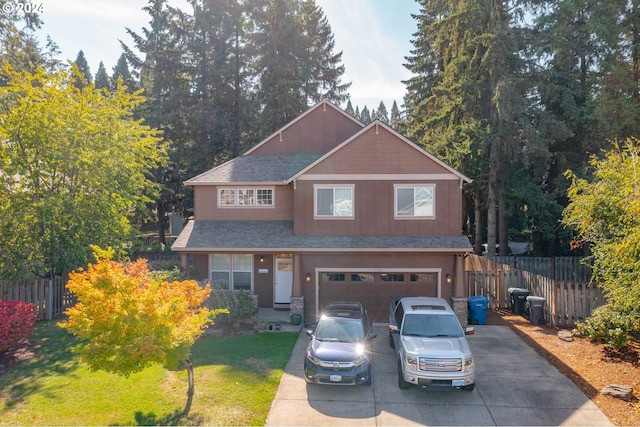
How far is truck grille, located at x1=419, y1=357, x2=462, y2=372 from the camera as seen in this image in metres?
9.34

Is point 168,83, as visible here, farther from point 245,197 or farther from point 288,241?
point 288,241

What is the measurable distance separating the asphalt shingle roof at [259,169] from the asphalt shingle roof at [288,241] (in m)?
2.43

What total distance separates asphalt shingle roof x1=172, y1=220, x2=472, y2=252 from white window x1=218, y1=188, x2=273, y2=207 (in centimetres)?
136

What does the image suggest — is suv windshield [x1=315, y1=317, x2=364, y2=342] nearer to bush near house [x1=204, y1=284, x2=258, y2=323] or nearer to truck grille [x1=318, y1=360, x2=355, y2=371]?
truck grille [x1=318, y1=360, x2=355, y2=371]

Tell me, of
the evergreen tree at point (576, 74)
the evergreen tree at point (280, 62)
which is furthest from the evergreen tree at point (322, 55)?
the evergreen tree at point (576, 74)

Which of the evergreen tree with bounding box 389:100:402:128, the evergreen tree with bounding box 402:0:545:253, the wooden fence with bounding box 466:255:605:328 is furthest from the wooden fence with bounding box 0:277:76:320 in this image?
the evergreen tree with bounding box 389:100:402:128

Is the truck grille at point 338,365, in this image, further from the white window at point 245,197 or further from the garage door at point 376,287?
the white window at point 245,197

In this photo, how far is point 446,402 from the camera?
9281 millimetres

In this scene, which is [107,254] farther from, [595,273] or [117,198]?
[595,273]

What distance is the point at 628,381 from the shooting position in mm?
10078

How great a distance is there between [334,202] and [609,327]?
10697 mm

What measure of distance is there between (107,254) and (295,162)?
1272cm

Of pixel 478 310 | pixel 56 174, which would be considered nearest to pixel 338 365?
pixel 478 310

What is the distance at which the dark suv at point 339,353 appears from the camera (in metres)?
9.70
